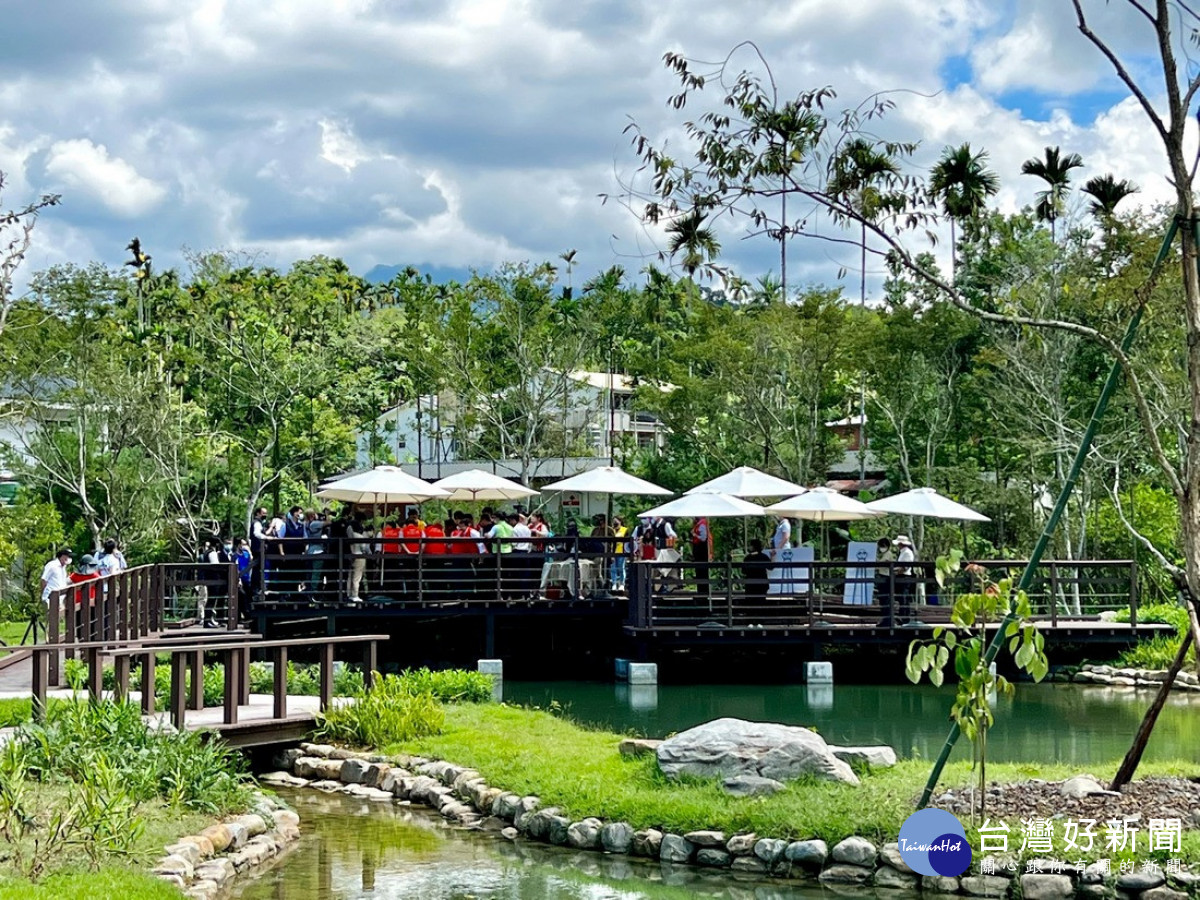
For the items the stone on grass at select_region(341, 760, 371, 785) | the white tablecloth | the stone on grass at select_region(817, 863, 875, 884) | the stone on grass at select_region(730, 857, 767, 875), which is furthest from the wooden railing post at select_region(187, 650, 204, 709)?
the white tablecloth

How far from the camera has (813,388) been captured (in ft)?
111

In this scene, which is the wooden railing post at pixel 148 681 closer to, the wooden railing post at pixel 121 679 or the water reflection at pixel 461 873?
the wooden railing post at pixel 121 679

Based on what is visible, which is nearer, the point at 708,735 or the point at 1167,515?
the point at 708,735

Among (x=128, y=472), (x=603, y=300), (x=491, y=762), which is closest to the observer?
(x=491, y=762)

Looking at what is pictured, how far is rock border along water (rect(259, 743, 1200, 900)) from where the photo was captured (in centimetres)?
877

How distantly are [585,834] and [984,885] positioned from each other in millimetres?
3011

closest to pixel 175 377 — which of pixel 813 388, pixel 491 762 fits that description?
pixel 813 388

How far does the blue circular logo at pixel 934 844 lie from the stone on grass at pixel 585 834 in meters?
2.35

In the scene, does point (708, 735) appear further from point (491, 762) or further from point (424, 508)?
point (424, 508)

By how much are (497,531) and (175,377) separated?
19.5 meters

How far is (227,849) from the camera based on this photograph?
1011 centimetres

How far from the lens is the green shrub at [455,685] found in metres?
16.9

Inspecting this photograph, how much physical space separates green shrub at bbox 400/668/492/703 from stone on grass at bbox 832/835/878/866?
781 cm

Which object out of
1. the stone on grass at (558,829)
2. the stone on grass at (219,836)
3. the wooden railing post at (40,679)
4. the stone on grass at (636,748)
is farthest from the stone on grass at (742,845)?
the wooden railing post at (40,679)
